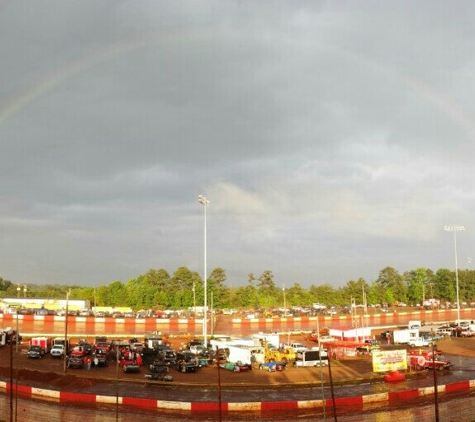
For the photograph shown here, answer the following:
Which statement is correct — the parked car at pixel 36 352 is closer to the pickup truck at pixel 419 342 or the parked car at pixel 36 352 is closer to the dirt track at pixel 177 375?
the dirt track at pixel 177 375

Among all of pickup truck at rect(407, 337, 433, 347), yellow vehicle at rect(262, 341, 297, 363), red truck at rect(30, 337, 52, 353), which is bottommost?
pickup truck at rect(407, 337, 433, 347)

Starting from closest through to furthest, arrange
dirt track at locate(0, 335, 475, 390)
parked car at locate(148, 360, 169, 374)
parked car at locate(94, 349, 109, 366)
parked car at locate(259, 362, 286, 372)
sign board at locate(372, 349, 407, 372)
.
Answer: dirt track at locate(0, 335, 475, 390) < parked car at locate(148, 360, 169, 374) < sign board at locate(372, 349, 407, 372) < parked car at locate(259, 362, 286, 372) < parked car at locate(94, 349, 109, 366)

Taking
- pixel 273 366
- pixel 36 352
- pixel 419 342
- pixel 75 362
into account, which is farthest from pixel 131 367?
pixel 419 342

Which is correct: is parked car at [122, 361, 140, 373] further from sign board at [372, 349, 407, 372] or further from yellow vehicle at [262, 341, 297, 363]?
sign board at [372, 349, 407, 372]

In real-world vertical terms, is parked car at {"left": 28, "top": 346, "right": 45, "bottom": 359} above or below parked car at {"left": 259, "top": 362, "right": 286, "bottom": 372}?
above

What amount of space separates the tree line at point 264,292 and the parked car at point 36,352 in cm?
9243

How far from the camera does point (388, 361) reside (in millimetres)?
47312

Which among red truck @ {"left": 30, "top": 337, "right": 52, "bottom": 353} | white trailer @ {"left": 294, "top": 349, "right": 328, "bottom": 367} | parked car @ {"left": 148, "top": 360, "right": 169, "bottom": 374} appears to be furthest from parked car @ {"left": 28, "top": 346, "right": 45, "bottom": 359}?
white trailer @ {"left": 294, "top": 349, "right": 328, "bottom": 367}

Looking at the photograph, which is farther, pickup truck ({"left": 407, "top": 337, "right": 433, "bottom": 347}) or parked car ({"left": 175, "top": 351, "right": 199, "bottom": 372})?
pickup truck ({"left": 407, "top": 337, "right": 433, "bottom": 347})

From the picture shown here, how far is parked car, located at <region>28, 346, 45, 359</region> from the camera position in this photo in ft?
177

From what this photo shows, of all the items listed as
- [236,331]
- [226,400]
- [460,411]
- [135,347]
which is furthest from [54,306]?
[460,411]

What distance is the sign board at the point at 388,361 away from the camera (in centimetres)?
4700

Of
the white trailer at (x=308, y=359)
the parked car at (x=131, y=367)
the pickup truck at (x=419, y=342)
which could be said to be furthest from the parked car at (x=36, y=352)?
the pickup truck at (x=419, y=342)

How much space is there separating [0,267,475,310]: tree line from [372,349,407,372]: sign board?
103 metres
